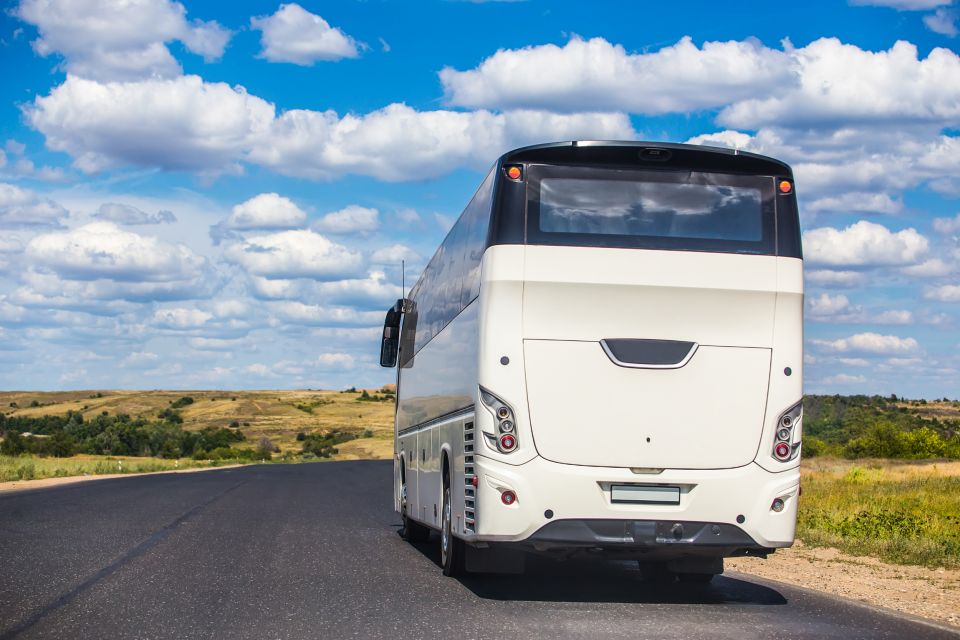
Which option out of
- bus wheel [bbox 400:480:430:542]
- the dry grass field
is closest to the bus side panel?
bus wheel [bbox 400:480:430:542]

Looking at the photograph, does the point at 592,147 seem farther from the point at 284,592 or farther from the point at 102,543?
the point at 102,543

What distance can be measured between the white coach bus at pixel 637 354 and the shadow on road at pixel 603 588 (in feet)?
2.20

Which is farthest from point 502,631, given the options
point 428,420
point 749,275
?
point 428,420

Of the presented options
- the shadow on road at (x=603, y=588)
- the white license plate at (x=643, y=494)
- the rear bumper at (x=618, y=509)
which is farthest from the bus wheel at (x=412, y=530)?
the white license plate at (x=643, y=494)

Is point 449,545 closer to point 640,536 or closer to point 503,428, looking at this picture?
point 503,428

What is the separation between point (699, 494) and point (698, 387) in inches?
34.7

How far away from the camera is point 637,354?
32.5 ft

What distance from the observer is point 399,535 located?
17422 millimetres

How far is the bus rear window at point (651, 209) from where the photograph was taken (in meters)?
9.95

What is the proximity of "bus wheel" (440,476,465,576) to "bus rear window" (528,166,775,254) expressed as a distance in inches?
125

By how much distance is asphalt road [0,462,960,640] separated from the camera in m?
8.62

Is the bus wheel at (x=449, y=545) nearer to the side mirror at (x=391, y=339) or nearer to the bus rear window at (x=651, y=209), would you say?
the bus rear window at (x=651, y=209)

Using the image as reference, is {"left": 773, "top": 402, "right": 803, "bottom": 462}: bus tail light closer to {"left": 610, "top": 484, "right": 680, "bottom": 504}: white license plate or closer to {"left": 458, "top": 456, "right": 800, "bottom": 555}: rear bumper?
{"left": 458, "top": 456, "right": 800, "bottom": 555}: rear bumper

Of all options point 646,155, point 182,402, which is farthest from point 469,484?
point 182,402
